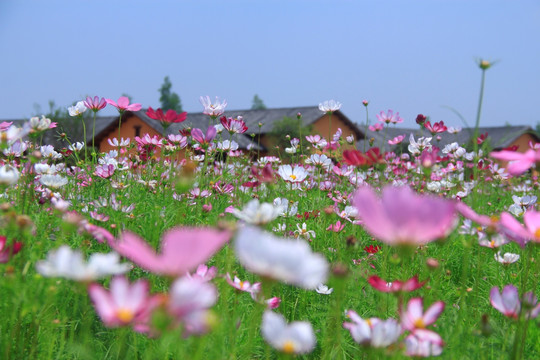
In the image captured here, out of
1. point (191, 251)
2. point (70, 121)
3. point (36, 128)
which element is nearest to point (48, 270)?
point (191, 251)

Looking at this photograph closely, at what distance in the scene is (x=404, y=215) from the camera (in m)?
0.50

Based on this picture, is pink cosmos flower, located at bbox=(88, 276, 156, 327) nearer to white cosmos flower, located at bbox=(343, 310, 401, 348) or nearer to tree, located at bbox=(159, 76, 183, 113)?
white cosmos flower, located at bbox=(343, 310, 401, 348)

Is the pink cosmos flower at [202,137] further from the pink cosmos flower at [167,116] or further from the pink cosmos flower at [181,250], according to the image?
the pink cosmos flower at [181,250]

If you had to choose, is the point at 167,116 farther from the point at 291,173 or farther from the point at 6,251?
the point at 6,251

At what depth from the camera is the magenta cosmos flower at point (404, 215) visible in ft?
1.62

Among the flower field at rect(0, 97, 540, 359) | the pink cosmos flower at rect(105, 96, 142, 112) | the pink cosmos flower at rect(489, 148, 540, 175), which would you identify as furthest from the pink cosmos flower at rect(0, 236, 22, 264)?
the pink cosmos flower at rect(105, 96, 142, 112)

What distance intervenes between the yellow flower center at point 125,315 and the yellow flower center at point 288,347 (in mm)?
218

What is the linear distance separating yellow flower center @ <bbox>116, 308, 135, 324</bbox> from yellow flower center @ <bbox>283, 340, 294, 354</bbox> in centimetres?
22

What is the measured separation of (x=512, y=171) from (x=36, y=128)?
1.06m

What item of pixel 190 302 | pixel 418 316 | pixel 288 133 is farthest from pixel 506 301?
pixel 288 133

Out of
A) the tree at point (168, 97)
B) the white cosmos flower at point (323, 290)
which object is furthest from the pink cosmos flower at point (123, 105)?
the tree at point (168, 97)

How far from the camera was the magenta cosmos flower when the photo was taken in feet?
1.62

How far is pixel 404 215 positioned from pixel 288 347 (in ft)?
0.78

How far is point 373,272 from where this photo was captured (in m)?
1.82
